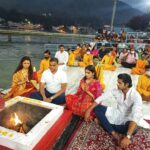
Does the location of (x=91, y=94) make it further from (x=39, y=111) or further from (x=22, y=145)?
(x=22, y=145)

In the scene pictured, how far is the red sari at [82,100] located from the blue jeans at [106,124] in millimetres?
290

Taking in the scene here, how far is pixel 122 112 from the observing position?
129 inches

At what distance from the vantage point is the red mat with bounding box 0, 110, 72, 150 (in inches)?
103

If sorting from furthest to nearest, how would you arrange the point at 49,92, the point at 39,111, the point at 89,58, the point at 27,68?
the point at 89,58 < the point at 27,68 < the point at 49,92 < the point at 39,111

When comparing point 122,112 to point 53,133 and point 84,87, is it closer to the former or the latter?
point 84,87

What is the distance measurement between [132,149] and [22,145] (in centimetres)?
151

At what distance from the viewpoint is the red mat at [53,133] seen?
2.61 metres

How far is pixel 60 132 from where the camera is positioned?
3.04 metres

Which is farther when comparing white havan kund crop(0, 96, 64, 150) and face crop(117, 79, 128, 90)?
face crop(117, 79, 128, 90)

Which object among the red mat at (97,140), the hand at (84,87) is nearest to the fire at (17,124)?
the red mat at (97,140)

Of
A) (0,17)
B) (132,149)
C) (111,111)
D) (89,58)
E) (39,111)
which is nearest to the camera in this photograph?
(132,149)

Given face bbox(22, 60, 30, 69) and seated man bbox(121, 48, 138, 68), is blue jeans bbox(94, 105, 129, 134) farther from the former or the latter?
seated man bbox(121, 48, 138, 68)

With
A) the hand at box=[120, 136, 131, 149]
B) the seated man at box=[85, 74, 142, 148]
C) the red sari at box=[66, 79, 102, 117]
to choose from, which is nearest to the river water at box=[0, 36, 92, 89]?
the red sari at box=[66, 79, 102, 117]

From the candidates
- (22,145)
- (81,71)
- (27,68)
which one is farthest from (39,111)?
(81,71)
